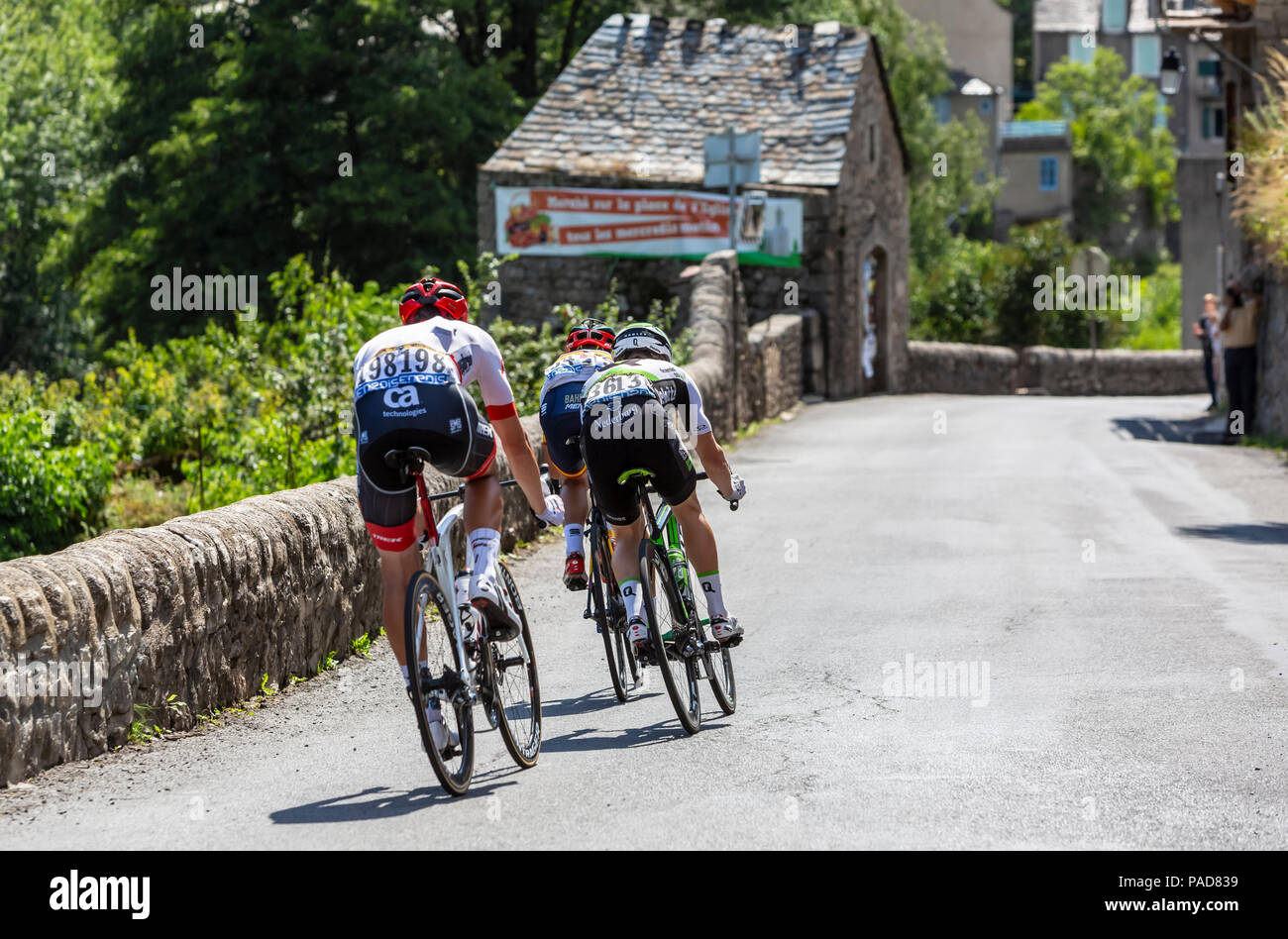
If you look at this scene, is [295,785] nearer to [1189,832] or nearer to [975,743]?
[975,743]

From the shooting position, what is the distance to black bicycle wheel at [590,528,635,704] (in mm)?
7426

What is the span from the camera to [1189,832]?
5141mm

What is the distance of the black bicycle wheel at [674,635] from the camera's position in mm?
6711

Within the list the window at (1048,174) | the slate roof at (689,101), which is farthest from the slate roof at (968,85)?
the slate roof at (689,101)

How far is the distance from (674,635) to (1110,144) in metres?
73.5

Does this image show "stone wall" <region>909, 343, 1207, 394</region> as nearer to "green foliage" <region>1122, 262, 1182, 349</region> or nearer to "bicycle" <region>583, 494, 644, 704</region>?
"green foliage" <region>1122, 262, 1182, 349</region>

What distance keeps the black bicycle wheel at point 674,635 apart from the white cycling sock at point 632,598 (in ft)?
0.20

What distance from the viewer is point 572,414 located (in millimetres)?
9000

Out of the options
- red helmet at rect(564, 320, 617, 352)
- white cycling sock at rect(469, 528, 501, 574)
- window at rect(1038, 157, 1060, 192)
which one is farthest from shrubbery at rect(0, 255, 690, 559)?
window at rect(1038, 157, 1060, 192)

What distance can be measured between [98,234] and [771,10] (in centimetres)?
1720

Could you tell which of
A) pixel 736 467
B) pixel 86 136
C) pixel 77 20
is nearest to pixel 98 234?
pixel 86 136

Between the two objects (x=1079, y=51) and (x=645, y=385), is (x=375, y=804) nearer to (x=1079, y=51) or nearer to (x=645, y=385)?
(x=645, y=385)

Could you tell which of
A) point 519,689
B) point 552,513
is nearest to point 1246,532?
point 552,513

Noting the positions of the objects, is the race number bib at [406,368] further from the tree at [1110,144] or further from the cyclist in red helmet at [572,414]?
the tree at [1110,144]
